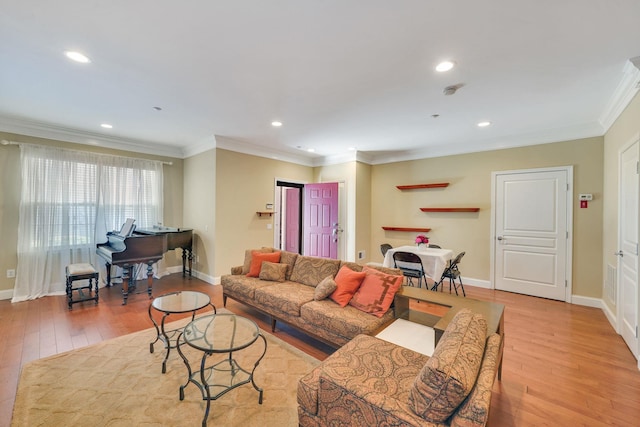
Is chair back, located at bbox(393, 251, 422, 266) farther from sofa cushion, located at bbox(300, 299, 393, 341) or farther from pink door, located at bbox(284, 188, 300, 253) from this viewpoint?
pink door, located at bbox(284, 188, 300, 253)

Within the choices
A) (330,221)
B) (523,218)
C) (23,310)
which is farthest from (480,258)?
(23,310)

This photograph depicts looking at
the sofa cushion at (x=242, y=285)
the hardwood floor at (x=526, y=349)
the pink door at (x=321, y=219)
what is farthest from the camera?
the pink door at (x=321, y=219)

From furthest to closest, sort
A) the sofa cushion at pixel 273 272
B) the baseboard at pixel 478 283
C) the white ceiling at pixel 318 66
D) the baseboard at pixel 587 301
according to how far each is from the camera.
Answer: the baseboard at pixel 478 283, the baseboard at pixel 587 301, the sofa cushion at pixel 273 272, the white ceiling at pixel 318 66

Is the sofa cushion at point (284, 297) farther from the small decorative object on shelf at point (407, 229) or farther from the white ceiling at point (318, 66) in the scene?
the small decorative object on shelf at point (407, 229)

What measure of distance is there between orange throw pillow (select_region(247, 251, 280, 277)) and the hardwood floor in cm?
51

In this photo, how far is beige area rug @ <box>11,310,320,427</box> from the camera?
1773 mm

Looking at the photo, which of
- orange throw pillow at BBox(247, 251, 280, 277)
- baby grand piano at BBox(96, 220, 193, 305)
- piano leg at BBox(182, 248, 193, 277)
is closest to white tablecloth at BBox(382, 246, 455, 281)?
orange throw pillow at BBox(247, 251, 280, 277)

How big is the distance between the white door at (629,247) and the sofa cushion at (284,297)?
3079 millimetres

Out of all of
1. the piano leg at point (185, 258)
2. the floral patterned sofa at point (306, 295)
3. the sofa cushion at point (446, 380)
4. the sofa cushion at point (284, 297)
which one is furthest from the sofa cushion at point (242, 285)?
the sofa cushion at point (446, 380)

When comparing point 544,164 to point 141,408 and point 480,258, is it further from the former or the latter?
point 141,408

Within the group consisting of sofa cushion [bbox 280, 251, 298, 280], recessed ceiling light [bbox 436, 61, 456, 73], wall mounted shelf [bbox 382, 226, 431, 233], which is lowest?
sofa cushion [bbox 280, 251, 298, 280]

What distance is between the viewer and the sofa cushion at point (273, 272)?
135 inches

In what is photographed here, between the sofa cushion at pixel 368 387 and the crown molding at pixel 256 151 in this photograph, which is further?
the crown molding at pixel 256 151

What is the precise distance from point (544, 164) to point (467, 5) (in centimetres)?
368
